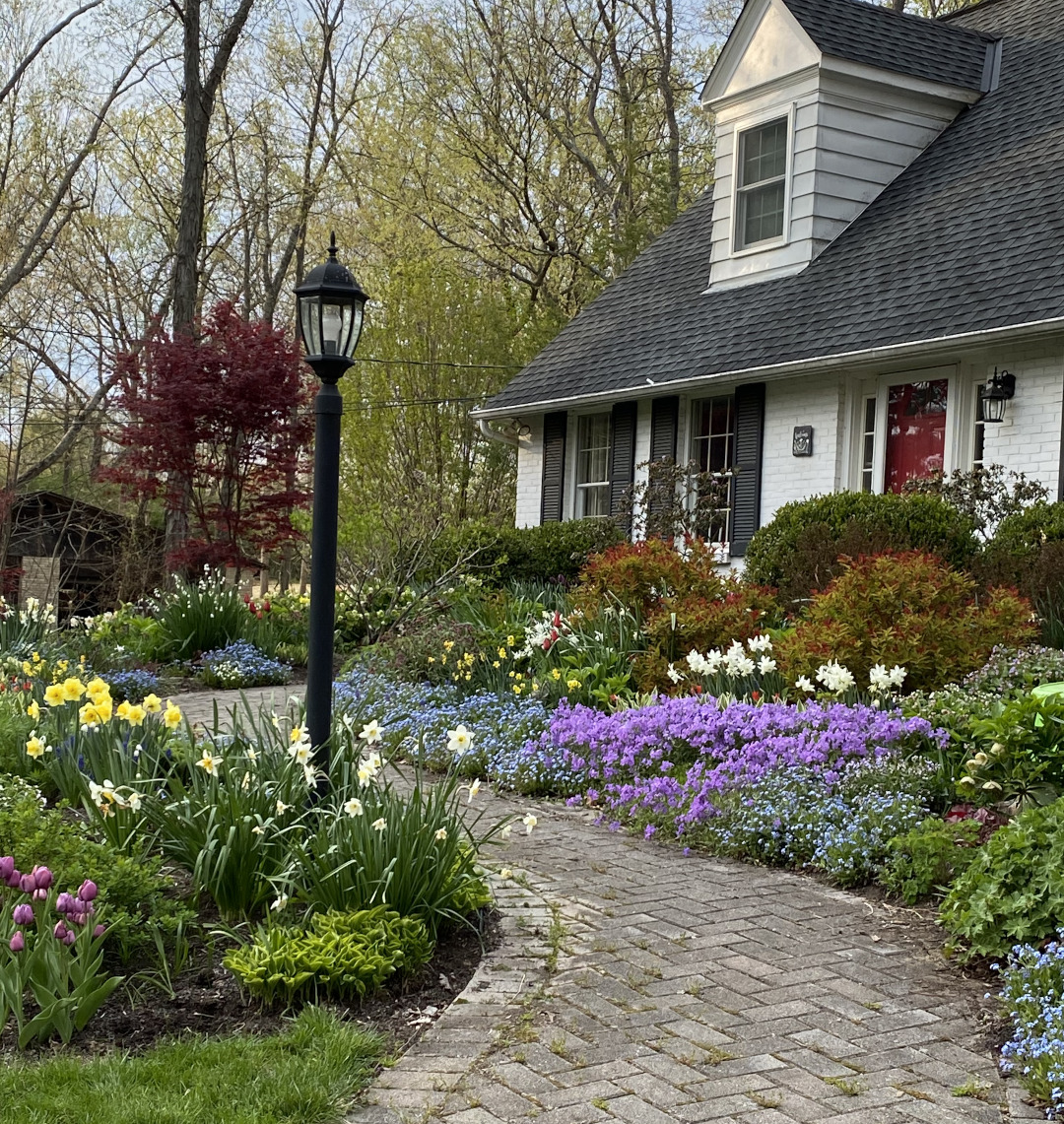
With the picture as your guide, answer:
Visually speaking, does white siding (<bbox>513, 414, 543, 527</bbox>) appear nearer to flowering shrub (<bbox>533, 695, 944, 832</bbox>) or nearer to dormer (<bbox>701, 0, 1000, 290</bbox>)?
dormer (<bbox>701, 0, 1000, 290</bbox>)

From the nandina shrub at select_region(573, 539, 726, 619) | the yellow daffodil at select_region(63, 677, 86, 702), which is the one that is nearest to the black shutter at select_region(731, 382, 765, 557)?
the nandina shrub at select_region(573, 539, 726, 619)

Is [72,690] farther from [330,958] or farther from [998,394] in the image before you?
[998,394]

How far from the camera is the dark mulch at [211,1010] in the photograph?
3.43 metres

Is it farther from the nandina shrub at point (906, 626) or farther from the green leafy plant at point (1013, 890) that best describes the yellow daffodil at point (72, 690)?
the nandina shrub at point (906, 626)

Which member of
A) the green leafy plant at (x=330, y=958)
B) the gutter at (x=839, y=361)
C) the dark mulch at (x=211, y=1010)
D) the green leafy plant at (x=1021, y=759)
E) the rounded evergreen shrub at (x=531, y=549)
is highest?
the gutter at (x=839, y=361)

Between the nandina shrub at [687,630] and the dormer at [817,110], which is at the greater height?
the dormer at [817,110]

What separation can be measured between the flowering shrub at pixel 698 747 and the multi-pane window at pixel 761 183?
8.49 meters

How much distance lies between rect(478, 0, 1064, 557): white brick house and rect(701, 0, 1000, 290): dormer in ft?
0.08

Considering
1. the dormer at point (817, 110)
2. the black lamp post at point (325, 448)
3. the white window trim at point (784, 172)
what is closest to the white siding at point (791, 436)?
the dormer at point (817, 110)

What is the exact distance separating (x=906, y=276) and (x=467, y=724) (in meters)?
6.71

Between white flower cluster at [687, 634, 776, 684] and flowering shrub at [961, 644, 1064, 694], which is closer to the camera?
flowering shrub at [961, 644, 1064, 694]

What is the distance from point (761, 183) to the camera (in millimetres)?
13852

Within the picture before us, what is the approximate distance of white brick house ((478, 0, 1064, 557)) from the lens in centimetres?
1077

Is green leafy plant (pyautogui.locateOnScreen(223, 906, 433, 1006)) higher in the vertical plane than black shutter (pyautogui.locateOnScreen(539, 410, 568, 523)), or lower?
lower
